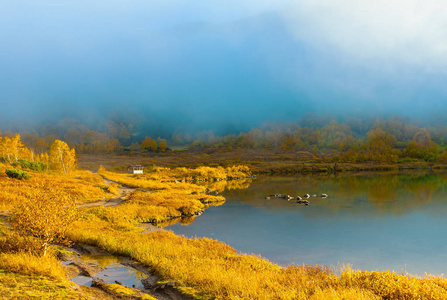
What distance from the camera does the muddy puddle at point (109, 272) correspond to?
15.4 metres

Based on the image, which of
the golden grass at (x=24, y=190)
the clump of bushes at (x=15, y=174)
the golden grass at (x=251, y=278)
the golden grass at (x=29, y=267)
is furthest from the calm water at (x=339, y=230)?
the clump of bushes at (x=15, y=174)

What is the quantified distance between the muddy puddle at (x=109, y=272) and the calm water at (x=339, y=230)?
1242 centimetres

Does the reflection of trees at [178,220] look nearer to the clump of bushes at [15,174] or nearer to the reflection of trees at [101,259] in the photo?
the reflection of trees at [101,259]

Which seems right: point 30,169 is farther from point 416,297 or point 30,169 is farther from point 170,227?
point 416,297

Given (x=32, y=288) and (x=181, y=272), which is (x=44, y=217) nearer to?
(x=32, y=288)

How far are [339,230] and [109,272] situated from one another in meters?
28.0

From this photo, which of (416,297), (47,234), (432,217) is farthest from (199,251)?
(432,217)

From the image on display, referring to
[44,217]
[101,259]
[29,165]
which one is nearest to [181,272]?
[101,259]

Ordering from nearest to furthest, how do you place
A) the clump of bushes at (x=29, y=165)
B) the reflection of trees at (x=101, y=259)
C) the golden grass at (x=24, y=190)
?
the reflection of trees at (x=101, y=259)
the golden grass at (x=24, y=190)
the clump of bushes at (x=29, y=165)

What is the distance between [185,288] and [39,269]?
6.19 meters

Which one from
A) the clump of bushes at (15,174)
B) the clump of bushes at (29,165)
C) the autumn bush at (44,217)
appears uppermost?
the autumn bush at (44,217)

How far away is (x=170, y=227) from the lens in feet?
115

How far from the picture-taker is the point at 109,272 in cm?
1697

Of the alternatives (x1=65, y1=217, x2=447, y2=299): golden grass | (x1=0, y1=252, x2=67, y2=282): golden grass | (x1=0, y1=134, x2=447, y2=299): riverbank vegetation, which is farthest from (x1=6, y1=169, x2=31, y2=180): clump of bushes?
(x1=0, y1=252, x2=67, y2=282): golden grass
